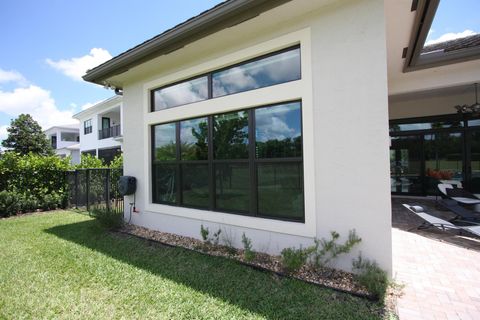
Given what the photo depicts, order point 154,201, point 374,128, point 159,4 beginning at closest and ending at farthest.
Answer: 1. point 374,128
2. point 154,201
3. point 159,4

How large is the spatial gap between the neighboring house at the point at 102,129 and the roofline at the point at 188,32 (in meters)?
16.6

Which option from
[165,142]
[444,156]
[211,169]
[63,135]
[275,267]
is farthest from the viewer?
[63,135]

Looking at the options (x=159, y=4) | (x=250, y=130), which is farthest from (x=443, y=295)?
(x=159, y=4)

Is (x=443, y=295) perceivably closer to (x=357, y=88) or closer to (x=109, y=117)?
(x=357, y=88)

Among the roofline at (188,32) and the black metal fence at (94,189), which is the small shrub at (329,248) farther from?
the black metal fence at (94,189)

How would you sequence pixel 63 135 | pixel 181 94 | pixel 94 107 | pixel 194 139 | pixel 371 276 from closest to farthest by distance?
1. pixel 371 276
2. pixel 194 139
3. pixel 181 94
4. pixel 94 107
5. pixel 63 135

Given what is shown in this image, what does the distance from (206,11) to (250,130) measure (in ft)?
6.56

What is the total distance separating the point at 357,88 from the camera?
328 centimetres

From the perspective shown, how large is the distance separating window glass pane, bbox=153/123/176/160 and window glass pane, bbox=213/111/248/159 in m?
1.31

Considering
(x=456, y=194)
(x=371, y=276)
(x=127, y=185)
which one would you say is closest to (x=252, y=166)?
(x=371, y=276)

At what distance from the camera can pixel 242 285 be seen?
126 inches

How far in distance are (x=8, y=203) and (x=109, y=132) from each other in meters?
15.7

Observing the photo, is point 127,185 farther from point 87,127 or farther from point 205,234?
point 87,127

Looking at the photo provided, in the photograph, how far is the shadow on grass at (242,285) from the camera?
2625 mm
